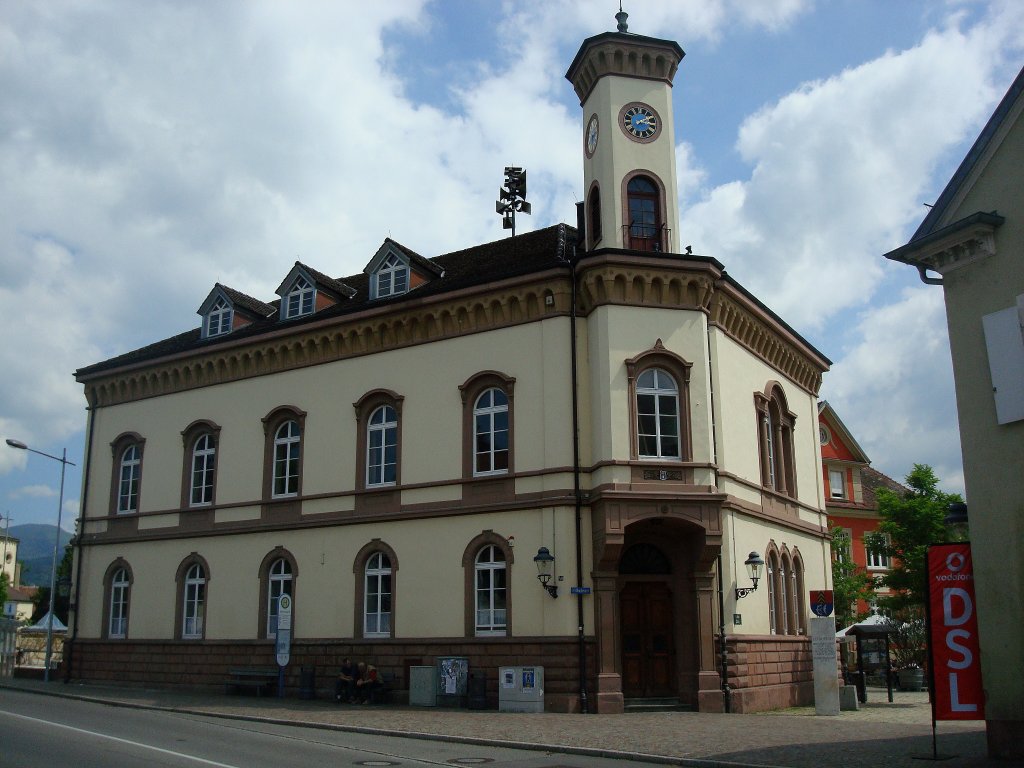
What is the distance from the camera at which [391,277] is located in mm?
29938

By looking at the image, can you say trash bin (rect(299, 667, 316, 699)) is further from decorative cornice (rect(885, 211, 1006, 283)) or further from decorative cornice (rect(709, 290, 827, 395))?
decorative cornice (rect(885, 211, 1006, 283))

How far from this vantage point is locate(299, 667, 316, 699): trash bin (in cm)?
2739

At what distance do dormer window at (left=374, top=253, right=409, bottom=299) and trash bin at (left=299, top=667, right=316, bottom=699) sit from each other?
10.6m

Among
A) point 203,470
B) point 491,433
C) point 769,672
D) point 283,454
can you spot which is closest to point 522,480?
point 491,433

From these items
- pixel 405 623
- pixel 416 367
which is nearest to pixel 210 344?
pixel 416 367

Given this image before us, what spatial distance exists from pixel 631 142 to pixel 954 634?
50.4ft

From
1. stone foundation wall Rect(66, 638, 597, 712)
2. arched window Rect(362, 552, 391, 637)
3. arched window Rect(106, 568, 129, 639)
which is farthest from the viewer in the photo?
arched window Rect(106, 568, 129, 639)

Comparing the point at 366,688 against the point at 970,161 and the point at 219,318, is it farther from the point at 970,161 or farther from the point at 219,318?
the point at 970,161

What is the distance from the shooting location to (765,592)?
27.0 m

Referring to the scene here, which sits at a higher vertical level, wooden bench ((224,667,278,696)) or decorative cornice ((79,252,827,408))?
decorative cornice ((79,252,827,408))

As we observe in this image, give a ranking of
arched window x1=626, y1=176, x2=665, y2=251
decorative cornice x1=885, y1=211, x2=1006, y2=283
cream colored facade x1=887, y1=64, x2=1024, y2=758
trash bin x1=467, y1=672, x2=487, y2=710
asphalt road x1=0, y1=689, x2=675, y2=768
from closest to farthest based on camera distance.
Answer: asphalt road x1=0, y1=689, x2=675, y2=768, cream colored facade x1=887, y1=64, x2=1024, y2=758, decorative cornice x1=885, y1=211, x2=1006, y2=283, trash bin x1=467, y1=672, x2=487, y2=710, arched window x1=626, y1=176, x2=665, y2=251

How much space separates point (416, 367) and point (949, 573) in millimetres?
15694

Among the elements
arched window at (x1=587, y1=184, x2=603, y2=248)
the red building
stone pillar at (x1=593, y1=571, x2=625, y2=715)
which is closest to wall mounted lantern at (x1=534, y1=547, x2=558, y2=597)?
stone pillar at (x1=593, y1=571, x2=625, y2=715)

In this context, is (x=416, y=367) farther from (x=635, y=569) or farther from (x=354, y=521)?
(x=635, y=569)
